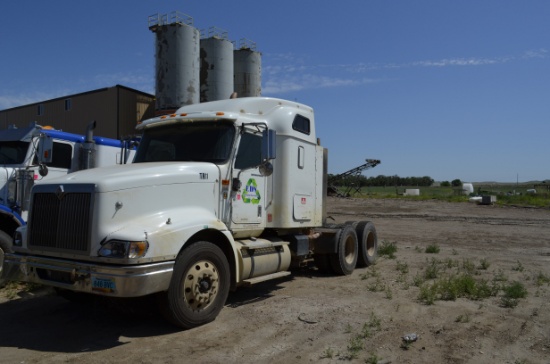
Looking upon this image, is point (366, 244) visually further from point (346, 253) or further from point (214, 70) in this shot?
point (214, 70)

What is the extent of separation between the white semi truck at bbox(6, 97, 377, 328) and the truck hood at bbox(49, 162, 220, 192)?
0.01m

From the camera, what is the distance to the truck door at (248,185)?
7.05 meters

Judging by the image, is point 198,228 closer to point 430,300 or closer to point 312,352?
point 312,352

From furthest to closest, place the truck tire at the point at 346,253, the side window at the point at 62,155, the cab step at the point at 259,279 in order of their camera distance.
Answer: the truck tire at the point at 346,253 < the side window at the point at 62,155 < the cab step at the point at 259,279

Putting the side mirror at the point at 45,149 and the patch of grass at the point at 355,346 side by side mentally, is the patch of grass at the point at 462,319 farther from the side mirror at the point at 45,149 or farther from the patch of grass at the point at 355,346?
the side mirror at the point at 45,149

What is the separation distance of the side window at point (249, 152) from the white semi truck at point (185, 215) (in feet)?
0.05

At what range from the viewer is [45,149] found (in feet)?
29.3

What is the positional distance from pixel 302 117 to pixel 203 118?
2375 millimetres

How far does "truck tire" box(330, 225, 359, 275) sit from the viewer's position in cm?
970

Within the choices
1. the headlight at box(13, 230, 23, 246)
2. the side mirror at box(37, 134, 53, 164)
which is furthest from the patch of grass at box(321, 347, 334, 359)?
the side mirror at box(37, 134, 53, 164)

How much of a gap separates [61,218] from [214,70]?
24.6 meters

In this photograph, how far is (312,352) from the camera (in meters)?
5.16

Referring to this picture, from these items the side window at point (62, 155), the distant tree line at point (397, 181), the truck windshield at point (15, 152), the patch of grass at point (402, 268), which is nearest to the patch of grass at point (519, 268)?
the patch of grass at point (402, 268)

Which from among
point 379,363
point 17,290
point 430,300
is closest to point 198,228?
point 379,363
